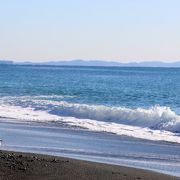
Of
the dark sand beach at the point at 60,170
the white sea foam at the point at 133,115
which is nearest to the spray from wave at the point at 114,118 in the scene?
the white sea foam at the point at 133,115

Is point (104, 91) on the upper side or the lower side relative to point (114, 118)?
lower

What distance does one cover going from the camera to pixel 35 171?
520 inches

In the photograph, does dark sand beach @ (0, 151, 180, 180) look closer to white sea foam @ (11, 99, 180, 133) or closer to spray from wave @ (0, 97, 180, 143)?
spray from wave @ (0, 97, 180, 143)

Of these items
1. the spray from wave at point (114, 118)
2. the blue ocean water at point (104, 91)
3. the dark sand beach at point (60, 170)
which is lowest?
Result: the blue ocean water at point (104, 91)

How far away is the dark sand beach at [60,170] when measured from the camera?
12.9 metres

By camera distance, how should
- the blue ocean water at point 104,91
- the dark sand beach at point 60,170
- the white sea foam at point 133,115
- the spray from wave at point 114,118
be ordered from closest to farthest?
the dark sand beach at point 60,170 < the spray from wave at point 114,118 < the white sea foam at point 133,115 < the blue ocean water at point 104,91

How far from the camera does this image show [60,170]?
13367 millimetres

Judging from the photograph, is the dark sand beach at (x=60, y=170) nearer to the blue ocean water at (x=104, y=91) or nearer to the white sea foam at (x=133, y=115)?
the white sea foam at (x=133, y=115)

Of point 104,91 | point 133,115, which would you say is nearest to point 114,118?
point 133,115

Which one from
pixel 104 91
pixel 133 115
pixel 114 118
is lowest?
pixel 104 91

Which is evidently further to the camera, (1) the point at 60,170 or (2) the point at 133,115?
(2) the point at 133,115

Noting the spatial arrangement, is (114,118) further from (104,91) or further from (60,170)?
(104,91)

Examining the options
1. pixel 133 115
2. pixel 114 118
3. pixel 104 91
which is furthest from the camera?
pixel 104 91

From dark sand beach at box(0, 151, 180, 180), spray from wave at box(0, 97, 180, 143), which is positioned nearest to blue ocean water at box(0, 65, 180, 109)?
spray from wave at box(0, 97, 180, 143)
